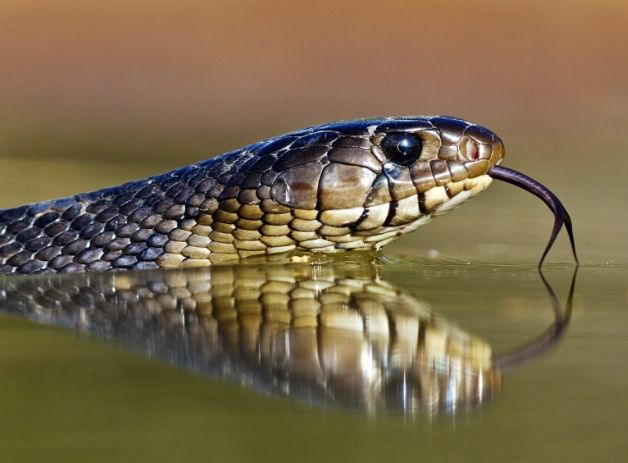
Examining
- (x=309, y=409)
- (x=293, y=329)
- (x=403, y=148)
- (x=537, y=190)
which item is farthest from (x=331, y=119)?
(x=309, y=409)

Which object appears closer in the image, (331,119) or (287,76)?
(331,119)

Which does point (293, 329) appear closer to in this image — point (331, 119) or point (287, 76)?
point (331, 119)

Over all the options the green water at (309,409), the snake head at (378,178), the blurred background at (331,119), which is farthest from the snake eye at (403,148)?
the green water at (309,409)

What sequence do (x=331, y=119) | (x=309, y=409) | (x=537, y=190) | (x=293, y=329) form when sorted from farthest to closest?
(x=331, y=119) < (x=537, y=190) < (x=293, y=329) < (x=309, y=409)

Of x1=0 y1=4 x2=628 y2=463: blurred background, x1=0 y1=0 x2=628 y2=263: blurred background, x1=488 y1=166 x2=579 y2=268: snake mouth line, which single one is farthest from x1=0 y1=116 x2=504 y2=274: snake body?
x1=0 y1=0 x2=628 y2=263: blurred background

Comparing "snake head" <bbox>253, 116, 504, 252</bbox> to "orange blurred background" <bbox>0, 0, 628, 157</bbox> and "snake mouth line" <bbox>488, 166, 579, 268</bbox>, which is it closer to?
"snake mouth line" <bbox>488, 166, 579, 268</bbox>
